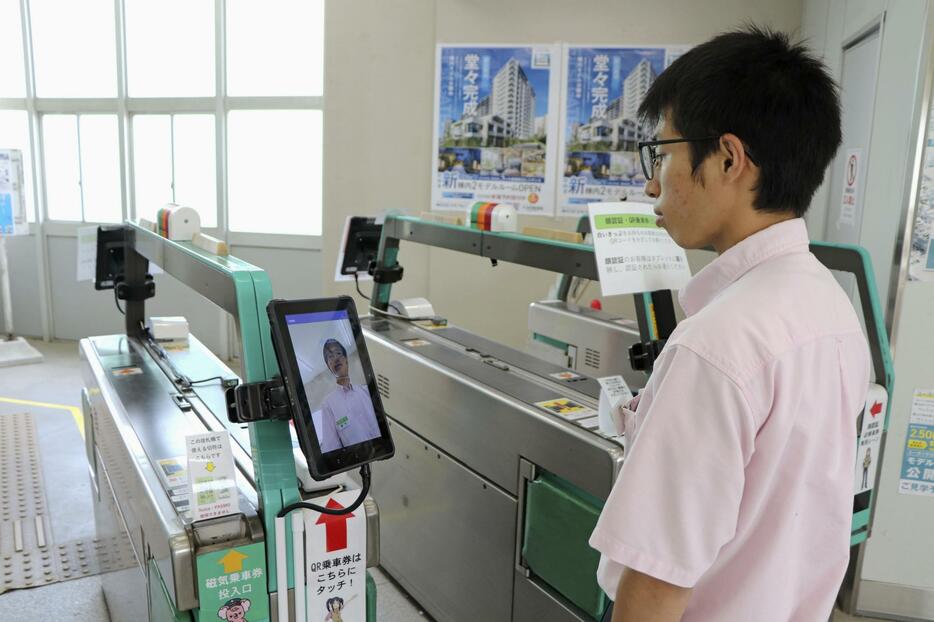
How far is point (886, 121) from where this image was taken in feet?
8.06

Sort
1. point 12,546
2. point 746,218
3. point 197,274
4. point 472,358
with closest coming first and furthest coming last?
1. point 746,218
2. point 197,274
3. point 472,358
4. point 12,546

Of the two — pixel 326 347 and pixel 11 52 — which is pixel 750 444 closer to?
pixel 326 347

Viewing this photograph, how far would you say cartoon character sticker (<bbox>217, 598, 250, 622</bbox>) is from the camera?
1264mm

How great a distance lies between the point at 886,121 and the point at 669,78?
76.7 inches

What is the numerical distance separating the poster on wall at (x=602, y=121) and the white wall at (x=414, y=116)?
0.36 feet

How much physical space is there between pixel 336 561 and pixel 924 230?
2.16 m

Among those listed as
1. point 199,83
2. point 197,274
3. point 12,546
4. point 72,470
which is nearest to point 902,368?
point 197,274

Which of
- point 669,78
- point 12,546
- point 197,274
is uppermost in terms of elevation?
point 669,78

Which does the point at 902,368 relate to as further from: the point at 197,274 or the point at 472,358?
the point at 197,274

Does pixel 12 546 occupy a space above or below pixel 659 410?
below

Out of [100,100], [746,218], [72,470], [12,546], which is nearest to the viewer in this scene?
[746,218]

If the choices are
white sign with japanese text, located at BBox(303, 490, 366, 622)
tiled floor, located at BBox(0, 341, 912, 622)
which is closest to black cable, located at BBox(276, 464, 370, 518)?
white sign with japanese text, located at BBox(303, 490, 366, 622)

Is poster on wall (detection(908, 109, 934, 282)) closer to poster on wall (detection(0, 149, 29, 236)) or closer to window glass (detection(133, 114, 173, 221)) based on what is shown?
window glass (detection(133, 114, 173, 221))

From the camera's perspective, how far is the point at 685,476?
0.80m
